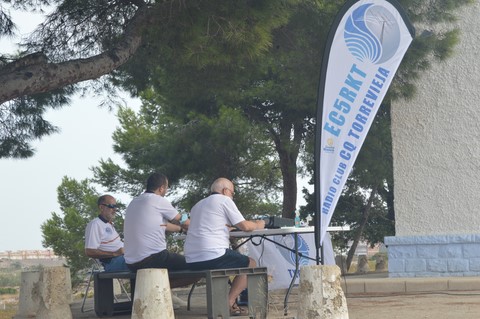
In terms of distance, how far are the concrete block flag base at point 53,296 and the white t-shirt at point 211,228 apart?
1.29m

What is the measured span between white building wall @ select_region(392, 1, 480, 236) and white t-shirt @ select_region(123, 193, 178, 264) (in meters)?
5.95

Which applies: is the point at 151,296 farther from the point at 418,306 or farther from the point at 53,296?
the point at 418,306

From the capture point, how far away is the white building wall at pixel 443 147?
13.9 m

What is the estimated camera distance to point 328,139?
9672mm

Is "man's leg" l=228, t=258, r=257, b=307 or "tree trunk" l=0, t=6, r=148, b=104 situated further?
"tree trunk" l=0, t=6, r=148, b=104

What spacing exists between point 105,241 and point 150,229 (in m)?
1.70

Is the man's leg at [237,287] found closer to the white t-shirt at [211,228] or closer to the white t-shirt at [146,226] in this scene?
the white t-shirt at [211,228]

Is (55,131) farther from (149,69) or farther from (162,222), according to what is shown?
(162,222)

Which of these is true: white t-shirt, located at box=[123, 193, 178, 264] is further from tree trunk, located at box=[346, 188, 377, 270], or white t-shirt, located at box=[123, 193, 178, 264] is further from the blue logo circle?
tree trunk, located at box=[346, 188, 377, 270]

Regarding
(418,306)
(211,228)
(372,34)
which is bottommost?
(418,306)

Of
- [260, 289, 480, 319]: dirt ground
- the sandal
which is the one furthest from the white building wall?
the sandal

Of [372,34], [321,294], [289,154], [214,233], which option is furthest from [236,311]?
[289,154]

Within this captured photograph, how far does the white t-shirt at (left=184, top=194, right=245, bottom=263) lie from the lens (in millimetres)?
8711

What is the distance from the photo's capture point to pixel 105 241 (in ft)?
34.6
